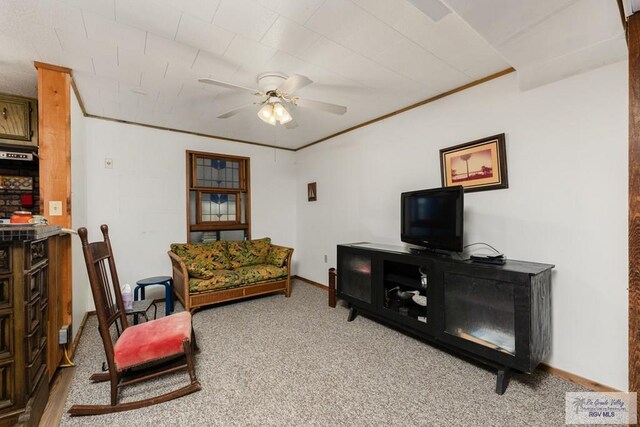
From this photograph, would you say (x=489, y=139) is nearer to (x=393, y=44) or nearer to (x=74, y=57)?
(x=393, y=44)

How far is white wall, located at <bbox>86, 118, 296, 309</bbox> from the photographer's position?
11.5ft

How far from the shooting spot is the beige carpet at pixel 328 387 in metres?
1.65

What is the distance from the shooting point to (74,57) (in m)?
2.13

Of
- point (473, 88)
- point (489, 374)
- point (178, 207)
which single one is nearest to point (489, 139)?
point (473, 88)

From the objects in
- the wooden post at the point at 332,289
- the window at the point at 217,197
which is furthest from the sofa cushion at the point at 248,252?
the wooden post at the point at 332,289

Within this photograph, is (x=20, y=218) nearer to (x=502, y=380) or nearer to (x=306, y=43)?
(x=306, y=43)

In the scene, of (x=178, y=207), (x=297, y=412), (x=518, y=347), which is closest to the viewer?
(x=297, y=412)

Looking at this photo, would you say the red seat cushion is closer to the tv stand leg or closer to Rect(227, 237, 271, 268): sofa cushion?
Rect(227, 237, 271, 268): sofa cushion

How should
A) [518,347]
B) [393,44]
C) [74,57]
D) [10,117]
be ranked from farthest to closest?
[10,117], [74,57], [393,44], [518,347]

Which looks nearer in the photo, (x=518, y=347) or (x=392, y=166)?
(x=518, y=347)

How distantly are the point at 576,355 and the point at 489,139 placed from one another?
5.93 ft

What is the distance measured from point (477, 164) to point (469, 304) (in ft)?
4.20

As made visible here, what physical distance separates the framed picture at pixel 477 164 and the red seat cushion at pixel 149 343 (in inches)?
107

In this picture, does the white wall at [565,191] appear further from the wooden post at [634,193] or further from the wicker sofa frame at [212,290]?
the wicker sofa frame at [212,290]
